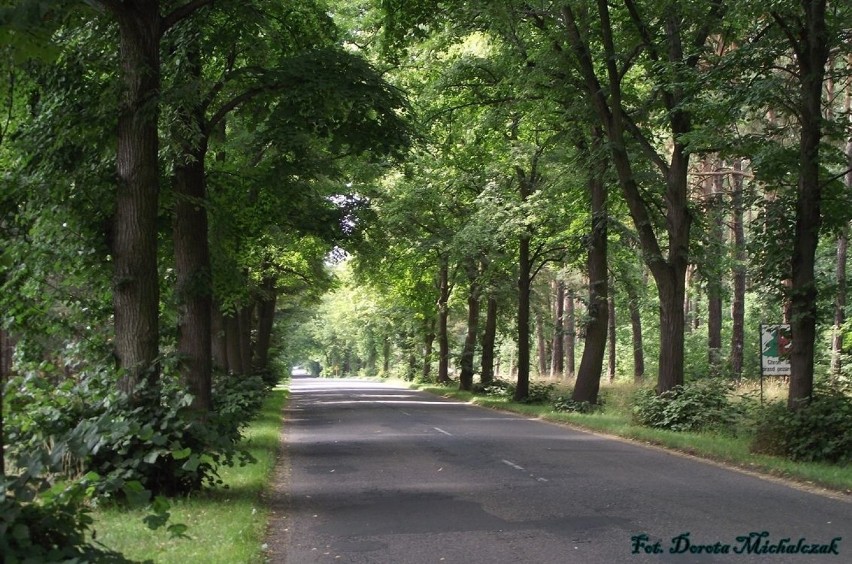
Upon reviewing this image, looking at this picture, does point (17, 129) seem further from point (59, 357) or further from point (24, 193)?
point (59, 357)

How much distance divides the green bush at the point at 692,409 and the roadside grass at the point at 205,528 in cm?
1095

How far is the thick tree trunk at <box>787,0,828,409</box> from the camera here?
1472 centimetres

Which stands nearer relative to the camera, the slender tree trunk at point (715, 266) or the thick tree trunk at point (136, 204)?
the thick tree trunk at point (136, 204)

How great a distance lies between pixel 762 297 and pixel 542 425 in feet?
23.7

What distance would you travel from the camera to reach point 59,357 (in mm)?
11852

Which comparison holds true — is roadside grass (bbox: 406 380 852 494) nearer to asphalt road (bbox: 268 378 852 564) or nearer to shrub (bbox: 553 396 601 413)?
shrub (bbox: 553 396 601 413)

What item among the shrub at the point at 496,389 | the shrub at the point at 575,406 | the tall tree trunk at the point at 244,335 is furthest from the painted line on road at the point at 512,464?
the shrub at the point at 496,389

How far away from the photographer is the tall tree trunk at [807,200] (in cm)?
1473

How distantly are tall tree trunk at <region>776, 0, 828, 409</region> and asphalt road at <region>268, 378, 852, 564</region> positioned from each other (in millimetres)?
2780

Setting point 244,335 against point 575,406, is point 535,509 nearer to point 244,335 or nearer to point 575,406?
point 575,406

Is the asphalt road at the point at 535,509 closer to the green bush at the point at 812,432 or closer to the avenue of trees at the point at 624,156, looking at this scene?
the green bush at the point at 812,432

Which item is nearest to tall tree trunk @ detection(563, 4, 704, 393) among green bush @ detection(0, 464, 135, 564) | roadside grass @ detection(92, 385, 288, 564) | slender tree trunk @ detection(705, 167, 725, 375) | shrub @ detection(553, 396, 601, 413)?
slender tree trunk @ detection(705, 167, 725, 375)

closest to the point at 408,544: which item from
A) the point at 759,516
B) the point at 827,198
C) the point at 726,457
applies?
the point at 759,516

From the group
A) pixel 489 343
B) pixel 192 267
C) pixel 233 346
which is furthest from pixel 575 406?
pixel 192 267
